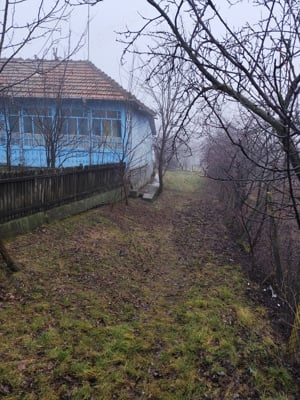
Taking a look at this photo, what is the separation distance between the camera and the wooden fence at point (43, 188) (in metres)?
6.19

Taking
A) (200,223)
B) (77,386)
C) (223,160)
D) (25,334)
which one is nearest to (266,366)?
(77,386)

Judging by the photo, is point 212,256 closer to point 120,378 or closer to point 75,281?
point 75,281

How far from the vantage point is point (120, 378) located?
11.1ft

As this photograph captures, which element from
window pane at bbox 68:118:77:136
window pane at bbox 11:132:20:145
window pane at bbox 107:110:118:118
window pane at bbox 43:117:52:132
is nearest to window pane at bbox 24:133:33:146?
window pane at bbox 11:132:20:145

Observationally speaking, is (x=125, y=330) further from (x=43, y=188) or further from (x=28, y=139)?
(x=28, y=139)

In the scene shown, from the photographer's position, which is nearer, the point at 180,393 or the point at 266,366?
the point at 180,393

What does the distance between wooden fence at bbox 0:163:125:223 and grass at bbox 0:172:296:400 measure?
24.4 inches

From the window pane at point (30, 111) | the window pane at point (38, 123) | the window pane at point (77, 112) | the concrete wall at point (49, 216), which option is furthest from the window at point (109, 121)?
the concrete wall at point (49, 216)

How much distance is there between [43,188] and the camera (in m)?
7.40

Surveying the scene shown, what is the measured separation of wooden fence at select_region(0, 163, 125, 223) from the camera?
619cm

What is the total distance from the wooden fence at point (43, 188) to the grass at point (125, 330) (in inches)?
24.4

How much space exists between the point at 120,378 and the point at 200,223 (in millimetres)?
8584

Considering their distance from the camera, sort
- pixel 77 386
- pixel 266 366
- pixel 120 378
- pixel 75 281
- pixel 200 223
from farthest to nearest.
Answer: pixel 200 223 → pixel 75 281 → pixel 266 366 → pixel 120 378 → pixel 77 386

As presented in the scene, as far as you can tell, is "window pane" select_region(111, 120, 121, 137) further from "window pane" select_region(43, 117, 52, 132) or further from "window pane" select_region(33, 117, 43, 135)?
"window pane" select_region(43, 117, 52, 132)
